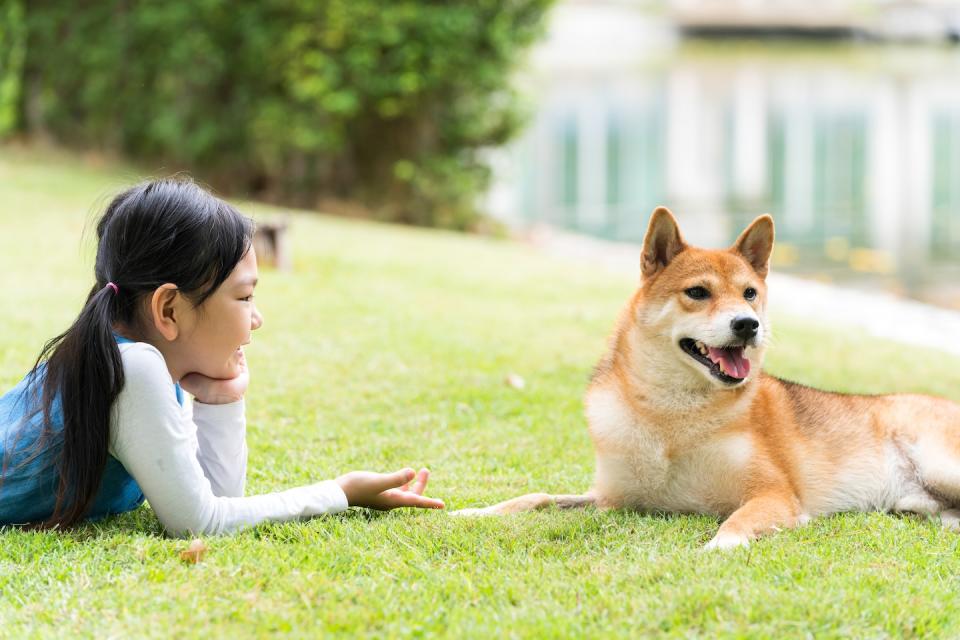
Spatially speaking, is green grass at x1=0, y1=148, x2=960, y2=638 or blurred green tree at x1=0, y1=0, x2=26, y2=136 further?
blurred green tree at x1=0, y1=0, x2=26, y2=136

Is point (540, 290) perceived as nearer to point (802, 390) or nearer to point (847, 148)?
point (802, 390)

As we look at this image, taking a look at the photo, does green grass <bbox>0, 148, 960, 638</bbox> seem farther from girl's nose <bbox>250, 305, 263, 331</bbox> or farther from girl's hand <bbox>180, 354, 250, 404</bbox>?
girl's nose <bbox>250, 305, 263, 331</bbox>

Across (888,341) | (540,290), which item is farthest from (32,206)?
(888,341)

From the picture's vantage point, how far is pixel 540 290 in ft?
37.3

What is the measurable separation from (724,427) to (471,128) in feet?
43.6

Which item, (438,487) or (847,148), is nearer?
(438,487)

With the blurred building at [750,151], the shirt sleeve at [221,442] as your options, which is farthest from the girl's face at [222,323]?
the blurred building at [750,151]

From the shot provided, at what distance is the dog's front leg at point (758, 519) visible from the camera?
3.73 meters

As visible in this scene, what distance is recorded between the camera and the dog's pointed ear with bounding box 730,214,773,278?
4.39 metres

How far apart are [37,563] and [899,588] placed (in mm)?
2644

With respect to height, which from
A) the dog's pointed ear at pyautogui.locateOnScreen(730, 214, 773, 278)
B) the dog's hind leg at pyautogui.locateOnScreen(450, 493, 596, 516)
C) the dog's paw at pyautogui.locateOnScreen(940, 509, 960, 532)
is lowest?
the dog's paw at pyautogui.locateOnScreen(940, 509, 960, 532)

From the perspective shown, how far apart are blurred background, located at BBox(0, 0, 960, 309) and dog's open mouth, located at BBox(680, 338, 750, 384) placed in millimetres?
12109

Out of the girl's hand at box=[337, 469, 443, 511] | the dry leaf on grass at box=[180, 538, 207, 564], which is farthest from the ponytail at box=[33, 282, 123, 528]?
the girl's hand at box=[337, 469, 443, 511]

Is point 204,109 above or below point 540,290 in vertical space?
above
